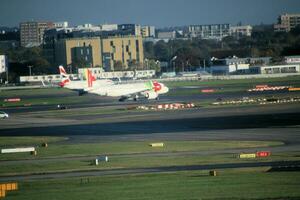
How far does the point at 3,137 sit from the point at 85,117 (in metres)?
21.6

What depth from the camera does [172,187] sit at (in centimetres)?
3900

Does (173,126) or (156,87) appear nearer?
(173,126)

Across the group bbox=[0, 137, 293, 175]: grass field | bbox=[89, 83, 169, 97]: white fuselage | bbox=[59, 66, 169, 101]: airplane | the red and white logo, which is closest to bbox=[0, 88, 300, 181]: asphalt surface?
bbox=[0, 137, 293, 175]: grass field

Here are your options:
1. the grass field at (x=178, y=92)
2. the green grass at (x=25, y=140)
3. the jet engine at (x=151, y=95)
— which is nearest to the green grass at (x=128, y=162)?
the green grass at (x=25, y=140)

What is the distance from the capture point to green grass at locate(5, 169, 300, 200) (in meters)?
36.1

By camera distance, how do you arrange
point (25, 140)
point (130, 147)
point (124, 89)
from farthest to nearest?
point (124, 89), point (25, 140), point (130, 147)

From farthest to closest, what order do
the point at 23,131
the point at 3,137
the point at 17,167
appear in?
the point at 23,131, the point at 3,137, the point at 17,167

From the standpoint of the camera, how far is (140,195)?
121ft

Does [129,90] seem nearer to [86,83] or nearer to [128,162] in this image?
[86,83]

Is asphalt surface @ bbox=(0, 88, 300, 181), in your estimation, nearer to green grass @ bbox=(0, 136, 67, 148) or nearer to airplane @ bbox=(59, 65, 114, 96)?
green grass @ bbox=(0, 136, 67, 148)

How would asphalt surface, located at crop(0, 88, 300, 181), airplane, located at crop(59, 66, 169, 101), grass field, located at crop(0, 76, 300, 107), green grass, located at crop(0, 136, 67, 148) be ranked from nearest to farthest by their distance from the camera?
asphalt surface, located at crop(0, 88, 300, 181) → green grass, located at crop(0, 136, 67, 148) → airplane, located at crop(59, 66, 169, 101) → grass field, located at crop(0, 76, 300, 107)

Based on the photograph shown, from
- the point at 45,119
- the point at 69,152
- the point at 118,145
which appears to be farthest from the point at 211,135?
the point at 45,119

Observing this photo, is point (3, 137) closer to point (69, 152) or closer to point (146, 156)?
point (69, 152)

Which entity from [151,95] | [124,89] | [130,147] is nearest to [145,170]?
[130,147]
